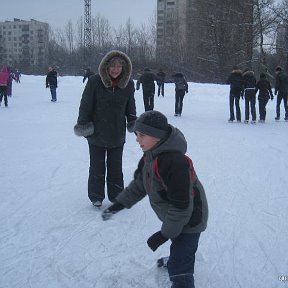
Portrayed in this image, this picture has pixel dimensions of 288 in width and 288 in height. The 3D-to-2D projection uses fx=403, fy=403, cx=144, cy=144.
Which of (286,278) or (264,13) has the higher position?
(264,13)

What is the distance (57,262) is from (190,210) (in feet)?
4.64

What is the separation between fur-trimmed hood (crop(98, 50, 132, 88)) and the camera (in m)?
3.92

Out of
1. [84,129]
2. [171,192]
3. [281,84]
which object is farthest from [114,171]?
[281,84]

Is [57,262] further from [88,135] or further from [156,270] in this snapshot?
[88,135]

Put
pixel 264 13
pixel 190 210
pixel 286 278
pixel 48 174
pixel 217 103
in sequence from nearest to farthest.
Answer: pixel 190 210, pixel 286 278, pixel 48 174, pixel 217 103, pixel 264 13

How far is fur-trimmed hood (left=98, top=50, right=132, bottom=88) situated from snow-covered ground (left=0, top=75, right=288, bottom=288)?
1.38m

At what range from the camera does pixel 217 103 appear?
704 inches

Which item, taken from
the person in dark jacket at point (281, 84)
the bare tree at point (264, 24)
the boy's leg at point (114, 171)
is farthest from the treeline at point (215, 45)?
the boy's leg at point (114, 171)

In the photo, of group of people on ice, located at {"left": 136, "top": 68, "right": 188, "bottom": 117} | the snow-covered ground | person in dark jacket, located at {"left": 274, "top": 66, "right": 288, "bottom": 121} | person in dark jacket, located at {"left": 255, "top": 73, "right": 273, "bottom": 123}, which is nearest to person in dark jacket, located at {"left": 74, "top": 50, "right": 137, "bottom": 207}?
the snow-covered ground

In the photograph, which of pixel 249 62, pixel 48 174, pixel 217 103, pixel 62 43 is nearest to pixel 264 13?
pixel 249 62

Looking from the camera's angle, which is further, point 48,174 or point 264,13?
point 264,13

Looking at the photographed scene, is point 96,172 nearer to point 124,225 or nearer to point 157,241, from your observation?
point 124,225

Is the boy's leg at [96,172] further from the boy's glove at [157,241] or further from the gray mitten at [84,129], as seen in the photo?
the boy's glove at [157,241]

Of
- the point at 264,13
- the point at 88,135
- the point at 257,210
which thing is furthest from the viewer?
the point at 264,13
